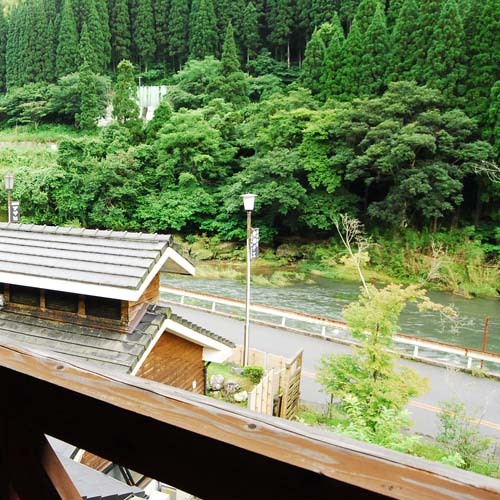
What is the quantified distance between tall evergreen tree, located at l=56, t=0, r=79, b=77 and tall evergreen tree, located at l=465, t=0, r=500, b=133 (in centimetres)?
3222

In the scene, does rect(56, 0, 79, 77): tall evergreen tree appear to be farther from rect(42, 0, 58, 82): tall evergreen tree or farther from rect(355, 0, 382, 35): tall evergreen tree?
rect(355, 0, 382, 35): tall evergreen tree

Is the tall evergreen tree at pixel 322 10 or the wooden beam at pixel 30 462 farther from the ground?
the tall evergreen tree at pixel 322 10

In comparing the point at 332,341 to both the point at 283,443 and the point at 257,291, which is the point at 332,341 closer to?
the point at 257,291

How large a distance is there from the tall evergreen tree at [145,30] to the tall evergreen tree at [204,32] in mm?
4415

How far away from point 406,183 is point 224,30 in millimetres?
29302

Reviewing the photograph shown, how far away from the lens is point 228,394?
8945 millimetres

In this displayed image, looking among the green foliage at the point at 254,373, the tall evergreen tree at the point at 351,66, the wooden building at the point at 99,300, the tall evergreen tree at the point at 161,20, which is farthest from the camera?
the tall evergreen tree at the point at 161,20

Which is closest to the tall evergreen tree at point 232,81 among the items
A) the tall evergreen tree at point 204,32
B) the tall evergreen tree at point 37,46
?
the tall evergreen tree at point 204,32

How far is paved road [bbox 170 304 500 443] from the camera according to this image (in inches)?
346

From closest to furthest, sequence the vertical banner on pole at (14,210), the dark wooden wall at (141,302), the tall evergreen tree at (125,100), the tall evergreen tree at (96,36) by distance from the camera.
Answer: the dark wooden wall at (141,302)
the vertical banner on pole at (14,210)
the tall evergreen tree at (125,100)
the tall evergreen tree at (96,36)

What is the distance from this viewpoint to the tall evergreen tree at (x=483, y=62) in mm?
20844

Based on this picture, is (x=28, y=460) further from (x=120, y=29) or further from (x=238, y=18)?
(x=120, y=29)

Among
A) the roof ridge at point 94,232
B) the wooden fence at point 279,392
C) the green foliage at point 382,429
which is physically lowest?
the wooden fence at point 279,392

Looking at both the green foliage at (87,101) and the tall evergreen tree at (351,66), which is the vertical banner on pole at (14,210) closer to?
the tall evergreen tree at (351,66)
